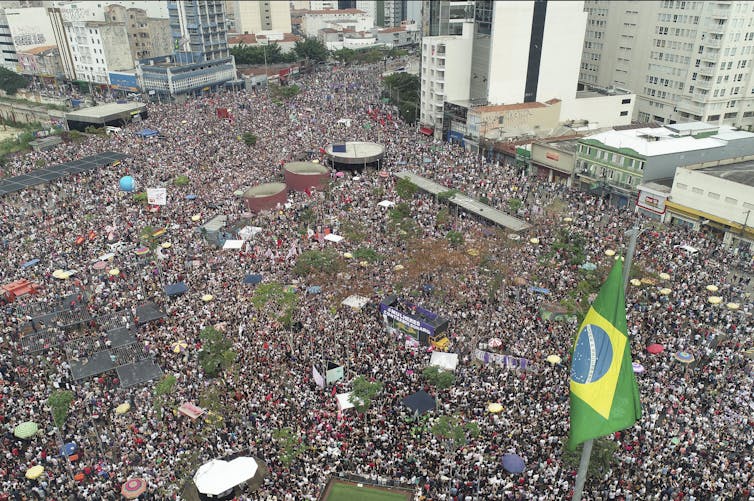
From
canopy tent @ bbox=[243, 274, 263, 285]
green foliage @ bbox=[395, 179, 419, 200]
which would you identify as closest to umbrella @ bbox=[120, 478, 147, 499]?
canopy tent @ bbox=[243, 274, 263, 285]

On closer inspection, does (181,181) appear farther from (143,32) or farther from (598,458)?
(143,32)

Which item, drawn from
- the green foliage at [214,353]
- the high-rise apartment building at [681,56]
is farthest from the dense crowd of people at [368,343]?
the high-rise apartment building at [681,56]

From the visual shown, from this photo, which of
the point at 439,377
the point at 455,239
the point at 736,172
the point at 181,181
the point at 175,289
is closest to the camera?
the point at 439,377

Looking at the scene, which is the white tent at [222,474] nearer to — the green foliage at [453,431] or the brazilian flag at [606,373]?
the green foliage at [453,431]

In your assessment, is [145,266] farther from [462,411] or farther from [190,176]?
[462,411]

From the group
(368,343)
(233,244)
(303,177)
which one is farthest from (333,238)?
(368,343)

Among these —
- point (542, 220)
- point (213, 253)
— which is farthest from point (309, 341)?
point (542, 220)

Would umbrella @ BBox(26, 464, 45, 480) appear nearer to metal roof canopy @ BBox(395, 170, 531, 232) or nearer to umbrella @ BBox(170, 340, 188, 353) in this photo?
umbrella @ BBox(170, 340, 188, 353)
